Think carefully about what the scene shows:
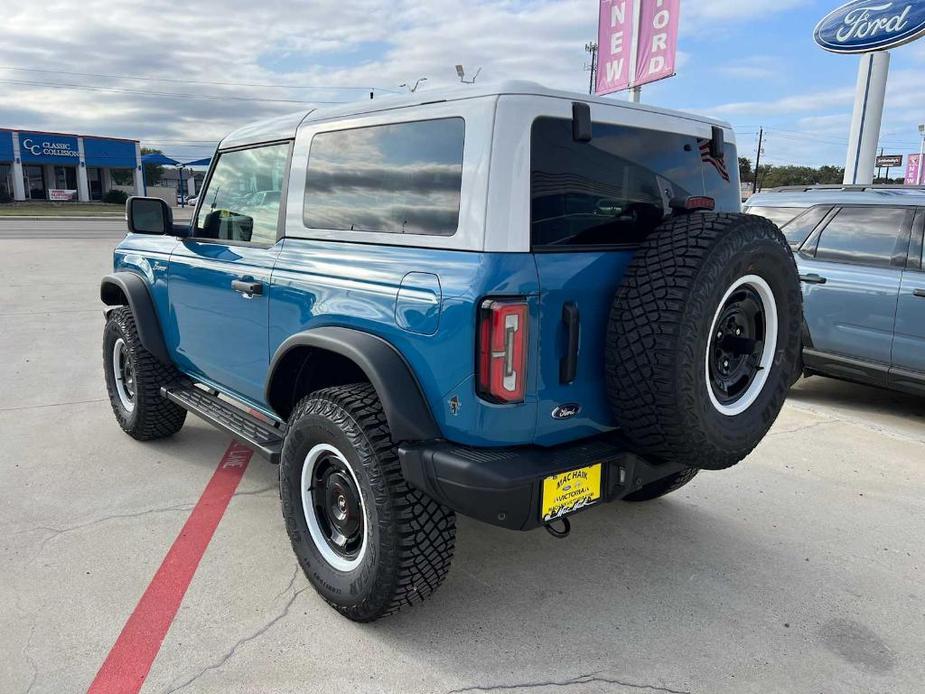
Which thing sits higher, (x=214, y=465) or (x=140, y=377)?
(x=140, y=377)

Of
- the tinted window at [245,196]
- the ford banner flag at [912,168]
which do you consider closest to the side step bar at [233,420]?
the tinted window at [245,196]

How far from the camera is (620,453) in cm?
255

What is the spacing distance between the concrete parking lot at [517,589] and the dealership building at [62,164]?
164ft

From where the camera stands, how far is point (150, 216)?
160 inches

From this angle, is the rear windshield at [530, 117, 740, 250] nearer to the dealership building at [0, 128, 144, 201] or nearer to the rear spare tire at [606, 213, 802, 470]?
the rear spare tire at [606, 213, 802, 470]

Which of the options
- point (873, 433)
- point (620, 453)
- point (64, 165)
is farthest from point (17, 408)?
point (64, 165)

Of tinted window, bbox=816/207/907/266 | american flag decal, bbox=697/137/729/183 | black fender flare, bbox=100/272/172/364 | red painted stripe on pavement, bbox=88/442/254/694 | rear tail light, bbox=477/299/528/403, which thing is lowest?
red painted stripe on pavement, bbox=88/442/254/694

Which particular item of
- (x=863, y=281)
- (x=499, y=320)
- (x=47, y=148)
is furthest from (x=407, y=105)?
(x=47, y=148)

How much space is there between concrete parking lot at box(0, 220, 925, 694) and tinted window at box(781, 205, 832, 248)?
203 cm

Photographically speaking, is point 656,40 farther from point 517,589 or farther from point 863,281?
point 517,589

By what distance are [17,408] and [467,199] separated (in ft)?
15.0

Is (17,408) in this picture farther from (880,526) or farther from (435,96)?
(880,526)

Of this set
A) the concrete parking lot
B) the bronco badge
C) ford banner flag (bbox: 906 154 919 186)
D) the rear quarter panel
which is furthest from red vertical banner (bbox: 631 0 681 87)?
ford banner flag (bbox: 906 154 919 186)

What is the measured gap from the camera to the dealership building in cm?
4547
